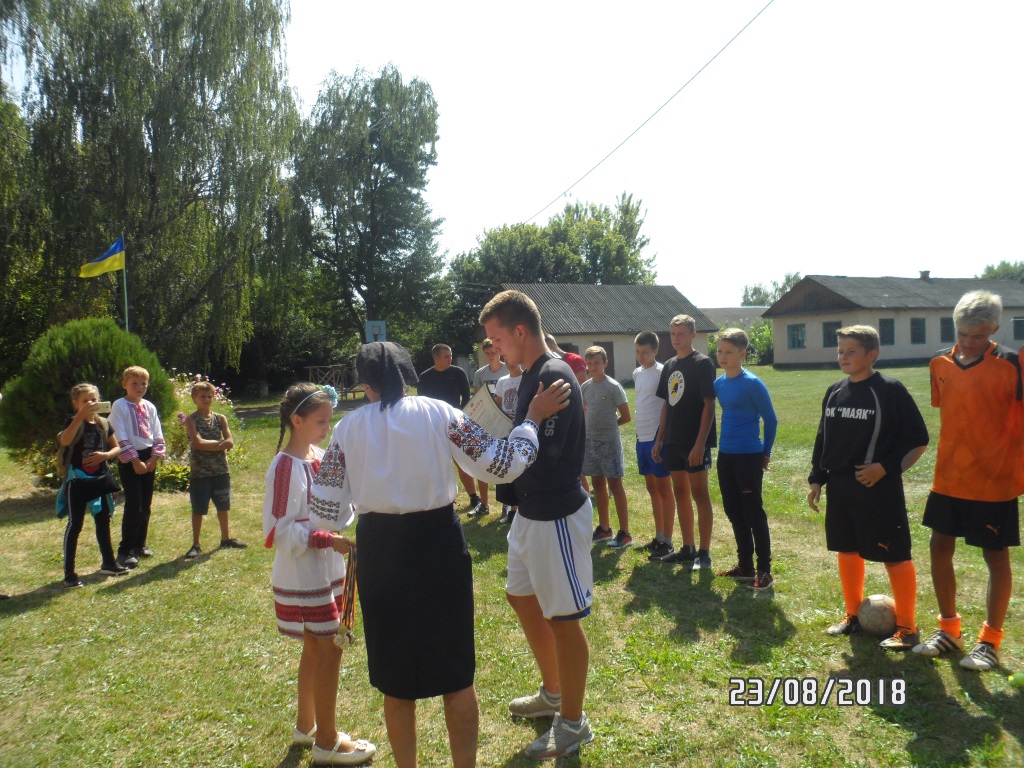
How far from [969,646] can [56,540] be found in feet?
28.1

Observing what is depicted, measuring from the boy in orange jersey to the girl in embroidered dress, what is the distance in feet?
10.8

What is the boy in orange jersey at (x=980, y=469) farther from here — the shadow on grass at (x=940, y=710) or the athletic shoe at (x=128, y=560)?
the athletic shoe at (x=128, y=560)

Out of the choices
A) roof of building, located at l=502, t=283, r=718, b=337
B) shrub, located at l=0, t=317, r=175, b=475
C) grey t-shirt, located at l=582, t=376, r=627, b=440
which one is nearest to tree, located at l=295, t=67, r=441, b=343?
roof of building, located at l=502, t=283, r=718, b=337

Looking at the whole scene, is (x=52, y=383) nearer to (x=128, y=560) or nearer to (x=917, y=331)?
(x=128, y=560)

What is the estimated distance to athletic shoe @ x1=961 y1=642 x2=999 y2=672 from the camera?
3811 millimetres

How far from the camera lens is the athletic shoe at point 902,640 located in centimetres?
414

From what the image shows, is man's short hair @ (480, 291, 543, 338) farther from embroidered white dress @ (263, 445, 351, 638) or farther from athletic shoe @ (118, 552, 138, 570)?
athletic shoe @ (118, 552, 138, 570)

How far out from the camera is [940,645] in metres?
4.04

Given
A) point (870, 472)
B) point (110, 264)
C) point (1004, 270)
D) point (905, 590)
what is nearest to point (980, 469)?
point (870, 472)

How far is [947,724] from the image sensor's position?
337 cm

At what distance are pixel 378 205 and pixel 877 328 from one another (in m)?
27.7

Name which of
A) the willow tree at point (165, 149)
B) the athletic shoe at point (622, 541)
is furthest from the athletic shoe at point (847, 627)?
the willow tree at point (165, 149)

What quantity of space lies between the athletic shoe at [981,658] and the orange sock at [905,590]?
0.34 metres

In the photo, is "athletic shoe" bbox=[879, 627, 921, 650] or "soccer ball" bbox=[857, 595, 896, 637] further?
"soccer ball" bbox=[857, 595, 896, 637]
